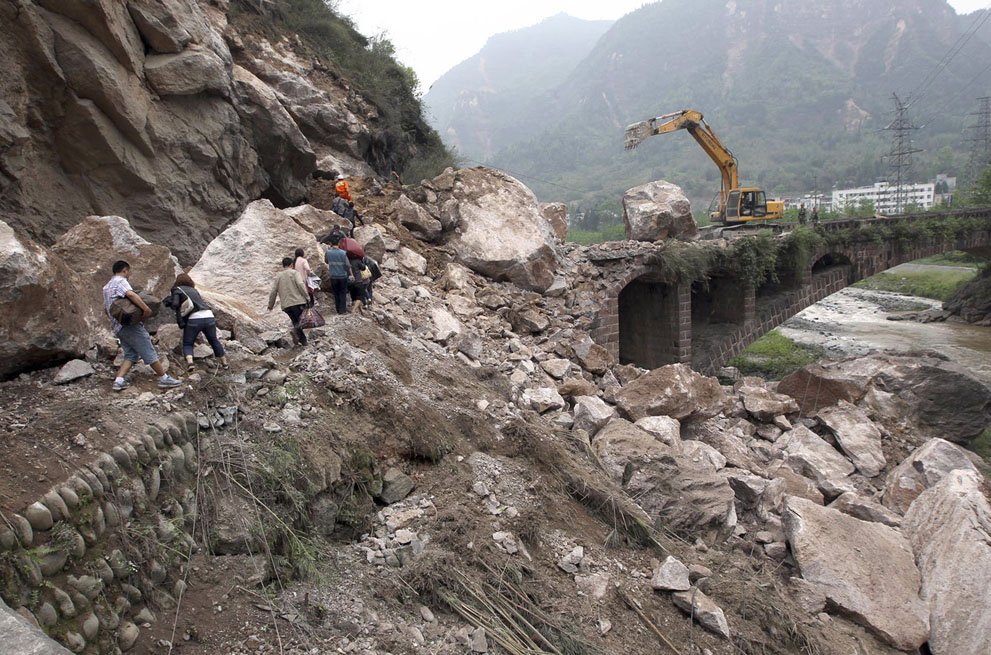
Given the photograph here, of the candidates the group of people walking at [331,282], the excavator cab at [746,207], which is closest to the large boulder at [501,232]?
the group of people walking at [331,282]

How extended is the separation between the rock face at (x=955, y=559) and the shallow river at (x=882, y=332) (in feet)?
45.0

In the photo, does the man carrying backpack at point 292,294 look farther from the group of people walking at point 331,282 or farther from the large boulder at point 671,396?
the large boulder at point 671,396

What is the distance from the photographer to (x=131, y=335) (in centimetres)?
414

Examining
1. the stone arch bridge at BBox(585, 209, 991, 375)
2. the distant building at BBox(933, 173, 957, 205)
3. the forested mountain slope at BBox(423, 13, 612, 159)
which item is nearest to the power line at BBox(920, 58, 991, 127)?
the distant building at BBox(933, 173, 957, 205)

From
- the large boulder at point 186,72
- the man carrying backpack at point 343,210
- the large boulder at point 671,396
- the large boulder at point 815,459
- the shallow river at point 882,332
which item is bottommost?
the shallow river at point 882,332

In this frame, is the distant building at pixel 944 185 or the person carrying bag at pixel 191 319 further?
the distant building at pixel 944 185

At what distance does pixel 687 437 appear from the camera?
25.8 ft

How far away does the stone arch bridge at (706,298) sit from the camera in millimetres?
12016

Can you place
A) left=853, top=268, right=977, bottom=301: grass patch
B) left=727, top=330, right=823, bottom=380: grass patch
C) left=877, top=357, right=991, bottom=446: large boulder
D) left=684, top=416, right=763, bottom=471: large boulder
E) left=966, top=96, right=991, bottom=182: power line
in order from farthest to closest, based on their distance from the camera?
left=966, top=96, right=991, bottom=182: power line, left=853, top=268, right=977, bottom=301: grass patch, left=727, top=330, right=823, bottom=380: grass patch, left=877, top=357, right=991, bottom=446: large boulder, left=684, top=416, right=763, bottom=471: large boulder

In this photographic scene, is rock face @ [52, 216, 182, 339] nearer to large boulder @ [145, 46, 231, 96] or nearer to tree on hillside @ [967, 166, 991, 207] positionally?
large boulder @ [145, 46, 231, 96]

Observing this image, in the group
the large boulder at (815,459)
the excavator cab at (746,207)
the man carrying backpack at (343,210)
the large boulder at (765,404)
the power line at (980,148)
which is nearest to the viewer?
the large boulder at (815,459)

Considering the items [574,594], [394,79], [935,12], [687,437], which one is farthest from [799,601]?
[935,12]

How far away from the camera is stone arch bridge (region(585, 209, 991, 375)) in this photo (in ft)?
39.4

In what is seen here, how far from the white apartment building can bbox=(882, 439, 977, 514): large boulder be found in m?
52.3
